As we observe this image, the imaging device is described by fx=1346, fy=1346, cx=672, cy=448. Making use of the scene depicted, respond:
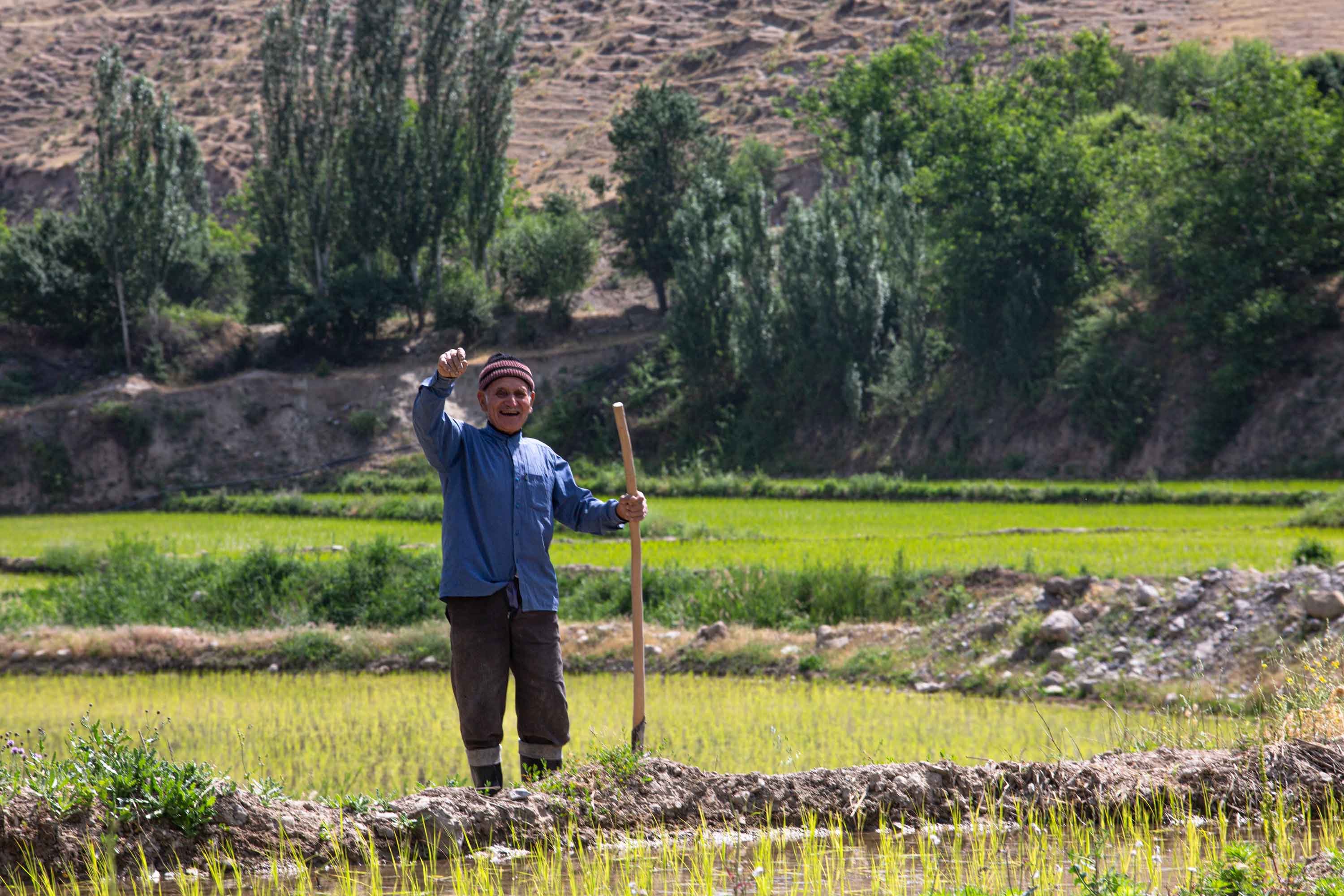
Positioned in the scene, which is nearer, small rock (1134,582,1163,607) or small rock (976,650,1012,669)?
small rock (1134,582,1163,607)

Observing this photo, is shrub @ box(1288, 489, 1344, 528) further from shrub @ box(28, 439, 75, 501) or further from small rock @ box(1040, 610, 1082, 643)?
shrub @ box(28, 439, 75, 501)

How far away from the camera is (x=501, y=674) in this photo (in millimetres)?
6398

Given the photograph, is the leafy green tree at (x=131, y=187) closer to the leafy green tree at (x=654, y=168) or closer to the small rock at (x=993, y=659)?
the leafy green tree at (x=654, y=168)

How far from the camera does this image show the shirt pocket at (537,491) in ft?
21.1

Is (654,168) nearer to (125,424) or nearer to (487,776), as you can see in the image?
(125,424)

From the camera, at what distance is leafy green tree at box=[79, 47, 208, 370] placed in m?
46.0

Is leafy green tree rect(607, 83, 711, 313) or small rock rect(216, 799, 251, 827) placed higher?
leafy green tree rect(607, 83, 711, 313)

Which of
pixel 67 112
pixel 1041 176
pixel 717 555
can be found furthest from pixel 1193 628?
pixel 67 112

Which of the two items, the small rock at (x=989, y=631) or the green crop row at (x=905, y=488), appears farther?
the green crop row at (x=905, y=488)

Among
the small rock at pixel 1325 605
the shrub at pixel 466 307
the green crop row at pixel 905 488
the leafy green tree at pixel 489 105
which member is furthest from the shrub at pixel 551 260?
the small rock at pixel 1325 605

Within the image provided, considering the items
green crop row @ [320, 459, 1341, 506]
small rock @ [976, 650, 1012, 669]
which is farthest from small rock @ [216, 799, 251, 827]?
green crop row @ [320, 459, 1341, 506]

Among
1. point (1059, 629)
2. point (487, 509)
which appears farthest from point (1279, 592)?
point (487, 509)

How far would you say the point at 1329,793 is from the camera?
6266 mm

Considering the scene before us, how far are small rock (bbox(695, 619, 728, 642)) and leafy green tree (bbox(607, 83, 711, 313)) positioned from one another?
38.7 metres
